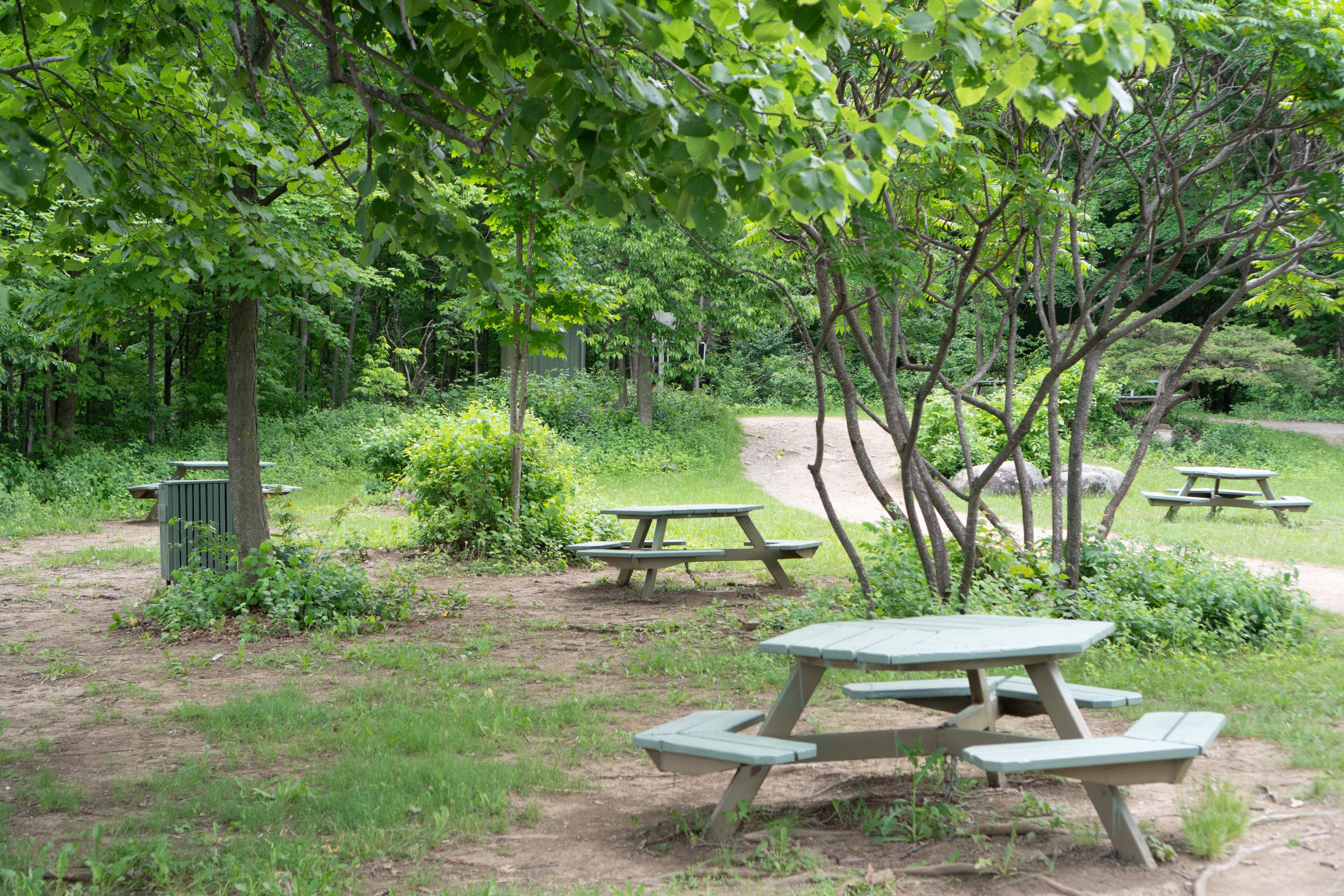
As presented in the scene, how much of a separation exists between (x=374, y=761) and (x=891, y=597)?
368 cm

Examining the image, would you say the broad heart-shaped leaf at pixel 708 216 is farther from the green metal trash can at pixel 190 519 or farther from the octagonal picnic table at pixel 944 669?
the green metal trash can at pixel 190 519

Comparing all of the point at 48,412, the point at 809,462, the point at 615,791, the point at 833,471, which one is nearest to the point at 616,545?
the point at 615,791

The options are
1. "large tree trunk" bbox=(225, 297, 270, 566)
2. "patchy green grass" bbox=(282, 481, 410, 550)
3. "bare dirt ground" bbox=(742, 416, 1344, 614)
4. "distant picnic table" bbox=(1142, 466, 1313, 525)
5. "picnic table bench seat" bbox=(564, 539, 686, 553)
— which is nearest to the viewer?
"large tree trunk" bbox=(225, 297, 270, 566)

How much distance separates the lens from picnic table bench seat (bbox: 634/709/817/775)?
3.18 m

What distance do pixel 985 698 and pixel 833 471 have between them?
1713 cm

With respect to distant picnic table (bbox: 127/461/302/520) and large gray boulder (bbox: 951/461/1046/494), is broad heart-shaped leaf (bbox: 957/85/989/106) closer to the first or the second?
distant picnic table (bbox: 127/461/302/520)

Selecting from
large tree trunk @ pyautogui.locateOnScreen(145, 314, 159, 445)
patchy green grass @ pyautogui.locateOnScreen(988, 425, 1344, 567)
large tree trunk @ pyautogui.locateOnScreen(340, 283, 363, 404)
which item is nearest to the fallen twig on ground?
patchy green grass @ pyautogui.locateOnScreen(988, 425, 1344, 567)

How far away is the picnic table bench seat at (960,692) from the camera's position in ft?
12.7

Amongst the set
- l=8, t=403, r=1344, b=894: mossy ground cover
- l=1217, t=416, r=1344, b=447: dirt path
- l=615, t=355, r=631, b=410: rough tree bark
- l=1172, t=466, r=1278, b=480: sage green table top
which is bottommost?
l=8, t=403, r=1344, b=894: mossy ground cover

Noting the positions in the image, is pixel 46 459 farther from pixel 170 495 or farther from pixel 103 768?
pixel 103 768

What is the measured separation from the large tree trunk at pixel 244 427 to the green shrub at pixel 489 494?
310 centimetres

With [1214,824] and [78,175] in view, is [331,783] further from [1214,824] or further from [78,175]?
[1214,824]

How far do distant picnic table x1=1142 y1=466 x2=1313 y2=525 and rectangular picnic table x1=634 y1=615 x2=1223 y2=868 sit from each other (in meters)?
10.5

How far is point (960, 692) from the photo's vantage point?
4070mm
